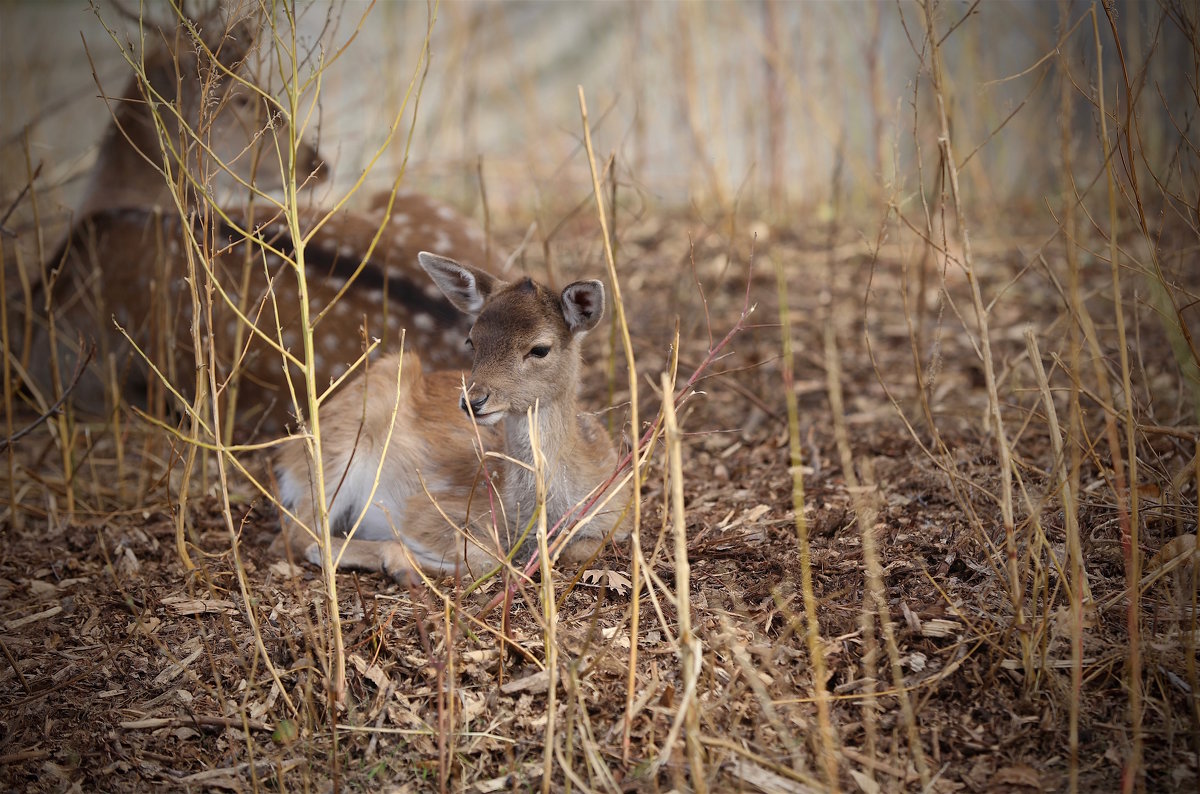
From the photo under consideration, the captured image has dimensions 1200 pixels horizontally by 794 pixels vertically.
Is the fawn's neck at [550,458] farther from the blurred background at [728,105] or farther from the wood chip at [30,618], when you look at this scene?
the blurred background at [728,105]

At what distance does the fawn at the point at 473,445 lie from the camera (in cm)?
334

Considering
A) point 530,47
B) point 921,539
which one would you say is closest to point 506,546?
point 921,539

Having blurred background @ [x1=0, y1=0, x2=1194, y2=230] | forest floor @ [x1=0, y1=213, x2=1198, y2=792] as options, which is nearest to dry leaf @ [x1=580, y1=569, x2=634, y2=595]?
forest floor @ [x1=0, y1=213, x2=1198, y2=792]

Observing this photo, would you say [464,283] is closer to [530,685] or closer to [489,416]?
[489,416]

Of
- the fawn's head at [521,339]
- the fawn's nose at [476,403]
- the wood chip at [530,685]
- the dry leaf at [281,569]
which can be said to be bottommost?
the dry leaf at [281,569]

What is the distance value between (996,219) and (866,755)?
5.34 m

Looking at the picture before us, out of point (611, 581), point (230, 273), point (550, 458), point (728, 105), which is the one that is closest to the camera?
point (611, 581)

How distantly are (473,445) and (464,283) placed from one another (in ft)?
1.84

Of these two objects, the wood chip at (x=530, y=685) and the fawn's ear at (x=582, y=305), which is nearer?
the wood chip at (x=530, y=685)

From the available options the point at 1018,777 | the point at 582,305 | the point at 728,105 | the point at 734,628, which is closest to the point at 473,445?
the point at 582,305

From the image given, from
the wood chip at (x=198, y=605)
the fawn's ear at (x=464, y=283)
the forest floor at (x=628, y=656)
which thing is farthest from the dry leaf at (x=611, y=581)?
the wood chip at (x=198, y=605)

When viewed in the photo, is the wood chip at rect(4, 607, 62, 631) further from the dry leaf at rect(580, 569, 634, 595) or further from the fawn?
the dry leaf at rect(580, 569, 634, 595)

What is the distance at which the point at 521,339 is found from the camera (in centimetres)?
335

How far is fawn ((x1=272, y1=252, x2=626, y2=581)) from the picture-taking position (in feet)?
11.0
